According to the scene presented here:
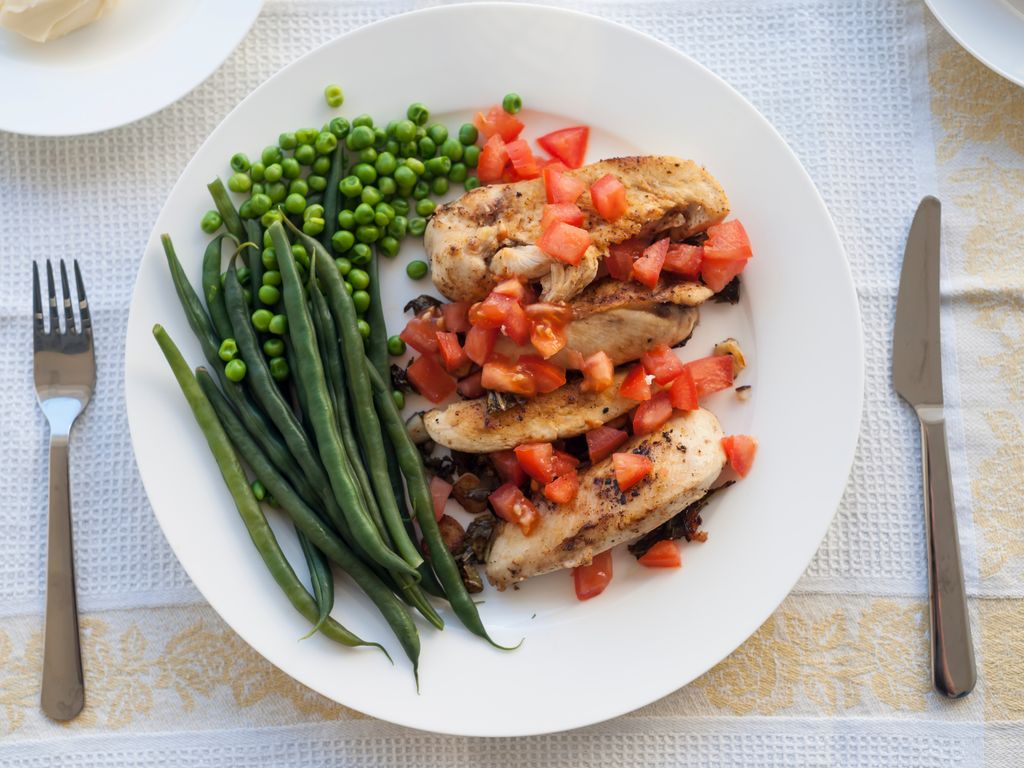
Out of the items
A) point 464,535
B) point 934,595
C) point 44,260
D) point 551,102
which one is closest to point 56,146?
point 44,260

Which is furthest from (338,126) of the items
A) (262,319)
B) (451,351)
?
(451,351)

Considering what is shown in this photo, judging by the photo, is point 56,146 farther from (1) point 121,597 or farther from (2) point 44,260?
(1) point 121,597

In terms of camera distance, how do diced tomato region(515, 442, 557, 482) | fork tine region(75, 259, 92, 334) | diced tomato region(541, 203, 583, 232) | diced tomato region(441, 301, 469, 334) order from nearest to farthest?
diced tomato region(541, 203, 583, 232) < diced tomato region(515, 442, 557, 482) < diced tomato region(441, 301, 469, 334) < fork tine region(75, 259, 92, 334)

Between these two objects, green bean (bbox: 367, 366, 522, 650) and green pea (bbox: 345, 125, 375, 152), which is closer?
green bean (bbox: 367, 366, 522, 650)

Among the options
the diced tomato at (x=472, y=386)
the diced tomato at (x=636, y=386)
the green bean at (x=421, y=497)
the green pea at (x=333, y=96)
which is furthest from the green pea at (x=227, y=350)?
the diced tomato at (x=636, y=386)

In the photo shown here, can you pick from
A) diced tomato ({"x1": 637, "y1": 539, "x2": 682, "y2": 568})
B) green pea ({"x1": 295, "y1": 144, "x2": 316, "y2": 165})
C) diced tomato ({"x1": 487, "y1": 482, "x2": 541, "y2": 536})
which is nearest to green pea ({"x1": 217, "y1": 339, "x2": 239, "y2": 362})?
green pea ({"x1": 295, "y1": 144, "x2": 316, "y2": 165})

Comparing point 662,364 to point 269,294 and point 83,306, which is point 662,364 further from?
point 83,306

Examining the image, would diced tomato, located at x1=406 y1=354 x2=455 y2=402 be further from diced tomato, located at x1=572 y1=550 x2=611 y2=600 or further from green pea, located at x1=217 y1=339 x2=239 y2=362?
diced tomato, located at x1=572 y1=550 x2=611 y2=600

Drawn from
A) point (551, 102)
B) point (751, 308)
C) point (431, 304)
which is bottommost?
point (751, 308)
